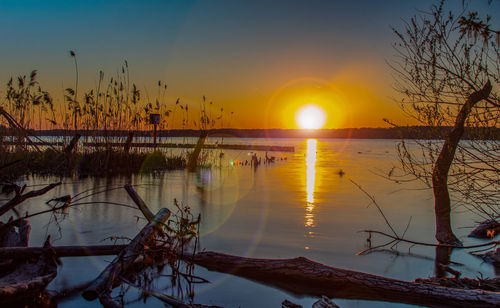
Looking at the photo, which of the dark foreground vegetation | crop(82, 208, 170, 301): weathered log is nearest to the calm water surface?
crop(82, 208, 170, 301): weathered log

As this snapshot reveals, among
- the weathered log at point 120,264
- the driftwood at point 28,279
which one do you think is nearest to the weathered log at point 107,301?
the weathered log at point 120,264

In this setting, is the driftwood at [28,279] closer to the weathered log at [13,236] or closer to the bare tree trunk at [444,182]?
the weathered log at [13,236]

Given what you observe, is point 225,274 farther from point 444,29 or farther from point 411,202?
point 411,202

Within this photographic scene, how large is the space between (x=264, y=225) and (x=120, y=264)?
4150 millimetres

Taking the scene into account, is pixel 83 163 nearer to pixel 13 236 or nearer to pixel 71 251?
pixel 13 236

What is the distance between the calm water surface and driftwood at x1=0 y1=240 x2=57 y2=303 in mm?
381

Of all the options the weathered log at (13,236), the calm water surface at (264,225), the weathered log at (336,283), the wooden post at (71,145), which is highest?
the wooden post at (71,145)

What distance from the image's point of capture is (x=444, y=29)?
181 inches

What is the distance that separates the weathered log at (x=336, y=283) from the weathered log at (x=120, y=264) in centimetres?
59

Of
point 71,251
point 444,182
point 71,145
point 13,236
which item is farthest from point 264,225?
point 71,145

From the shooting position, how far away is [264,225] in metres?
7.33

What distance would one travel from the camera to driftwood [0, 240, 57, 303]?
284 centimetres

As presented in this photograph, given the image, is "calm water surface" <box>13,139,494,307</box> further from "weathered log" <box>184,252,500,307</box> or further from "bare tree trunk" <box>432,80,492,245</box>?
"bare tree trunk" <box>432,80,492,245</box>

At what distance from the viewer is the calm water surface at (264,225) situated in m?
4.07
